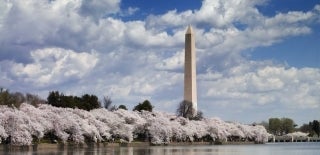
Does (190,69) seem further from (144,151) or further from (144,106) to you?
(144,151)

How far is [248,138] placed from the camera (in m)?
141

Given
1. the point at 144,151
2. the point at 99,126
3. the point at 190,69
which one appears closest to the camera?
the point at 144,151

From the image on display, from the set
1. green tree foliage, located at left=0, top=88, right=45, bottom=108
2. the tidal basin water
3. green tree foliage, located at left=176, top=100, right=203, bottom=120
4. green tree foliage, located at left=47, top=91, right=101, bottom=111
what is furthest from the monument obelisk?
the tidal basin water

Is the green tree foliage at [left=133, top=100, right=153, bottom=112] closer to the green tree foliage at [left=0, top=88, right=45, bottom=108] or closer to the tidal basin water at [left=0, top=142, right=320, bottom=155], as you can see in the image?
the green tree foliage at [left=0, top=88, right=45, bottom=108]

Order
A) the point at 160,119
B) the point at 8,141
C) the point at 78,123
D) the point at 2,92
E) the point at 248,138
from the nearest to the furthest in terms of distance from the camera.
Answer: the point at 8,141 → the point at 78,123 → the point at 2,92 → the point at 160,119 → the point at 248,138

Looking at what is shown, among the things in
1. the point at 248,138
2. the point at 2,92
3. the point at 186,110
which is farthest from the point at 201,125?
the point at 2,92

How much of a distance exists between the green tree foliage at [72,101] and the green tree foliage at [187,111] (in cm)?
2032

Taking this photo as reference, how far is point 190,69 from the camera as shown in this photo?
367 feet

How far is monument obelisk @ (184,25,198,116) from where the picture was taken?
110 m

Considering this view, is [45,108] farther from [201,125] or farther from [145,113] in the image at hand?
[201,125]

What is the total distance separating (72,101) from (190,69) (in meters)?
24.3

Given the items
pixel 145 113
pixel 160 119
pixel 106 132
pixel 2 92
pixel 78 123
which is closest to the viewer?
pixel 78 123

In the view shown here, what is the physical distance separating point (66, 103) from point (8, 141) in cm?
3566

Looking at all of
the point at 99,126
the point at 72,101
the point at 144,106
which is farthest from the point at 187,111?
the point at 99,126
